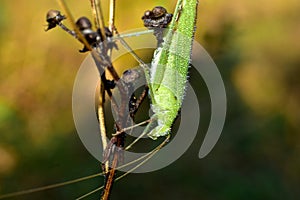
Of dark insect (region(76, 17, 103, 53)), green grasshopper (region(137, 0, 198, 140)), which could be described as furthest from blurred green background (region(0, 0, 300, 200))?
dark insect (region(76, 17, 103, 53))

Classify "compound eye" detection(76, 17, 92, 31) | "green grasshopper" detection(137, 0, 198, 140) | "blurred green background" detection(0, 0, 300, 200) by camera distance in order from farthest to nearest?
1. "blurred green background" detection(0, 0, 300, 200)
2. "green grasshopper" detection(137, 0, 198, 140)
3. "compound eye" detection(76, 17, 92, 31)

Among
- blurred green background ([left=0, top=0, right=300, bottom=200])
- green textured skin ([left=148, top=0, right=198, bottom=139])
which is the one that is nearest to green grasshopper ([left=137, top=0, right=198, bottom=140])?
Result: green textured skin ([left=148, top=0, right=198, bottom=139])

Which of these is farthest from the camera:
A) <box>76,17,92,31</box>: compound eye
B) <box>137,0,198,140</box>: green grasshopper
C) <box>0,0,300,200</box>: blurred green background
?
<box>0,0,300,200</box>: blurred green background

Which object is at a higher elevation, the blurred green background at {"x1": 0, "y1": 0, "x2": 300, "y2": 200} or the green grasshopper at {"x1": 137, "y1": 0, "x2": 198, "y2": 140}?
the green grasshopper at {"x1": 137, "y1": 0, "x2": 198, "y2": 140}

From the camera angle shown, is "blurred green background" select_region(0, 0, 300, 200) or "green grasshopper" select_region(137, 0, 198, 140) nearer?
"green grasshopper" select_region(137, 0, 198, 140)

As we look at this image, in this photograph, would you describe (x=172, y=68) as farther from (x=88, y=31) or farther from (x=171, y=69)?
(x=88, y=31)

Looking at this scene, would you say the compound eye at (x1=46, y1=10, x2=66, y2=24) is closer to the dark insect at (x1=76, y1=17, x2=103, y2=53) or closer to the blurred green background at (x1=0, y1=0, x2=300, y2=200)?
the dark insect at (x1=76, y1=17, x2=103, y2=53)

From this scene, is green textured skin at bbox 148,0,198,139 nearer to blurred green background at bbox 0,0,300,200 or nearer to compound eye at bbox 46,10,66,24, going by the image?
compound eye at bbox 46,10,66,24

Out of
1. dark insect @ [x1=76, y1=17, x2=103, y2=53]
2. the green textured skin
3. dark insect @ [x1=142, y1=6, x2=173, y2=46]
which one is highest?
dark insect @ [x1=76, y1=17, x2=103, y2=53]
